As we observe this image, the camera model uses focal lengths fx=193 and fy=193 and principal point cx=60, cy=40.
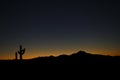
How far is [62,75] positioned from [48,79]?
176 cm

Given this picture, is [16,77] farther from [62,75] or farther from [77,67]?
[77,67]

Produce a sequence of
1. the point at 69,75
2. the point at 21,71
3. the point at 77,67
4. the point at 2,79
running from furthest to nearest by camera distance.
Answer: the point at 77,67 < the point at 21,71 < the point at 69,75 < the point at 2,79

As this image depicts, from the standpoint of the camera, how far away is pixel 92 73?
1981 centimetres

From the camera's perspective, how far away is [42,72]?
19.8m

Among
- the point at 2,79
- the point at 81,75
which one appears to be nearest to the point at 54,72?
the point at 81,75

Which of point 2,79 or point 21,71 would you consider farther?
point 21,71

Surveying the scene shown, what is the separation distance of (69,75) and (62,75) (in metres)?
0.69

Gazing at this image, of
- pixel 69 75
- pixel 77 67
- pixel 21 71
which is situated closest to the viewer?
pixel 69 75

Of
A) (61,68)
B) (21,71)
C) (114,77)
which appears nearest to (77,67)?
(61,68)

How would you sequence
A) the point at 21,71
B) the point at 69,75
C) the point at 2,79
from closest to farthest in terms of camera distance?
the point at 2,79 < the point at 69,75 < the point at 21,71

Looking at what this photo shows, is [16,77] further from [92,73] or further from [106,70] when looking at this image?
[106,70]

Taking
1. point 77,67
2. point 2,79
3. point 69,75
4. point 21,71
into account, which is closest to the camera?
point 2,79

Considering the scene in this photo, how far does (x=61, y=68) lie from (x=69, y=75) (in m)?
2.55

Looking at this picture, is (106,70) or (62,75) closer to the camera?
(62,75)
